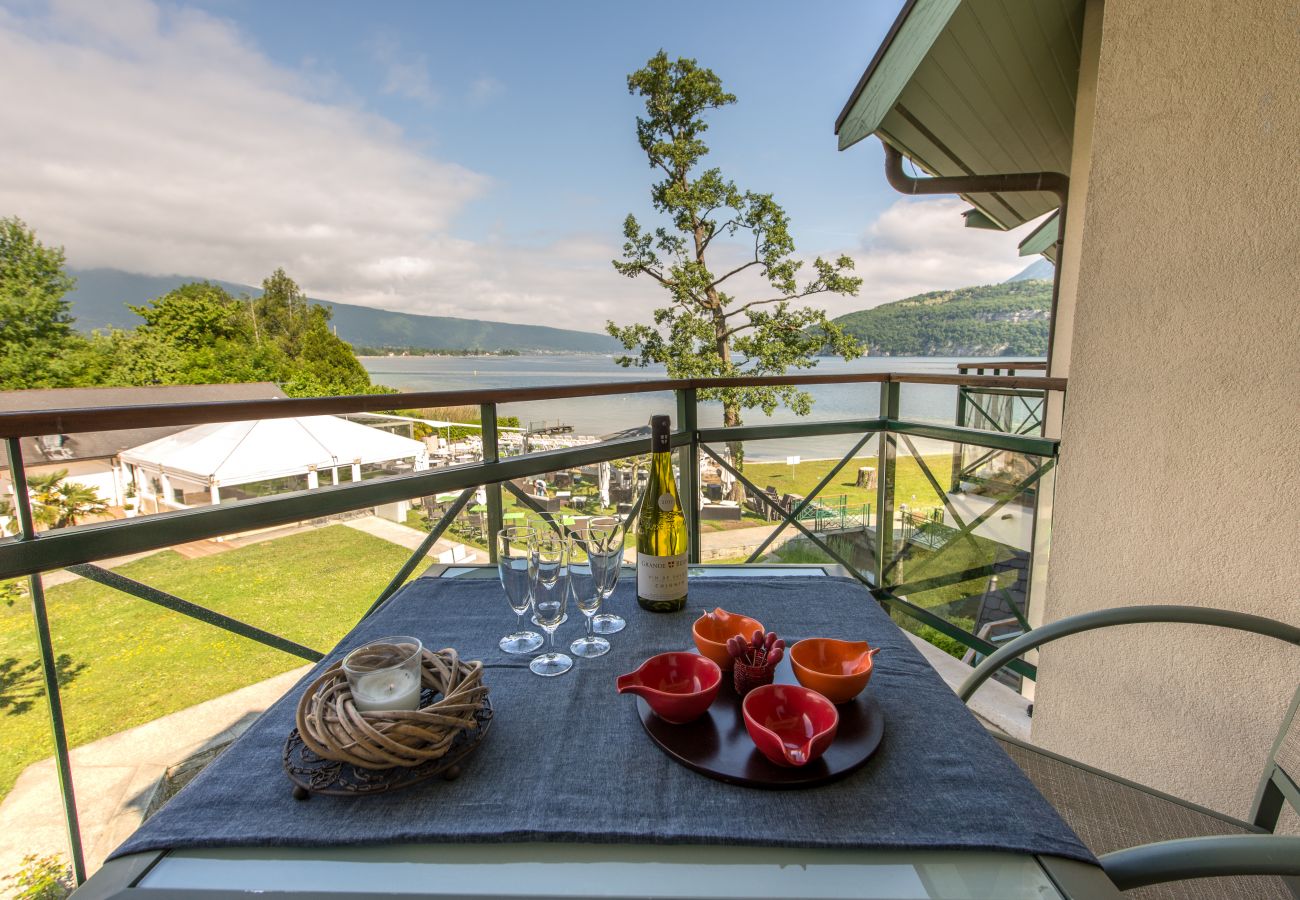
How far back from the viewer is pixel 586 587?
803mm

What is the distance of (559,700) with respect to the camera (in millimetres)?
687

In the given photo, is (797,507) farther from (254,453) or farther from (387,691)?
(254,453)

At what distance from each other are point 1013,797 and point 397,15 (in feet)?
73.7

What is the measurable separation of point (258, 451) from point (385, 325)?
5738 centimetres

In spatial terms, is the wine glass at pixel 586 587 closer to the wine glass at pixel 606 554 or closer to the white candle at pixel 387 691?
the wine glass at pixel 606 554

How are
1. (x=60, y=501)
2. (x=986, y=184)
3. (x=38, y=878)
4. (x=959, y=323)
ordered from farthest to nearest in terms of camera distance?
(x=959, y=323)
(x=986, y=184)
(x=38, y=878)
(x=60, y=501)

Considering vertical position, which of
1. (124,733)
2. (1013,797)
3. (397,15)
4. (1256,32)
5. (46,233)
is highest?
(397,15)

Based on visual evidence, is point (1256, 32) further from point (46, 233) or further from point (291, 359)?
point (46, 233)

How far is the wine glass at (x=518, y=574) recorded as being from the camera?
2.55 feet

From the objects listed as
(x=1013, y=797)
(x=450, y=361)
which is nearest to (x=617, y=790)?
(x=1013, y=797)

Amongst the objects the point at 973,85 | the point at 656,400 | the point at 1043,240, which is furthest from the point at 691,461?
the point at 656,400

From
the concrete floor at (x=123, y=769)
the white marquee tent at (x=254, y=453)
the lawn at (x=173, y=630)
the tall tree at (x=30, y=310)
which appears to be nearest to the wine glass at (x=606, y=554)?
the concrete floor at (x=123, y=769)

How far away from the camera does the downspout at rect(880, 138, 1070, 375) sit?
3.75 meters

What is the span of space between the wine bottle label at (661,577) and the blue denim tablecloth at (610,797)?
8.5 inches
